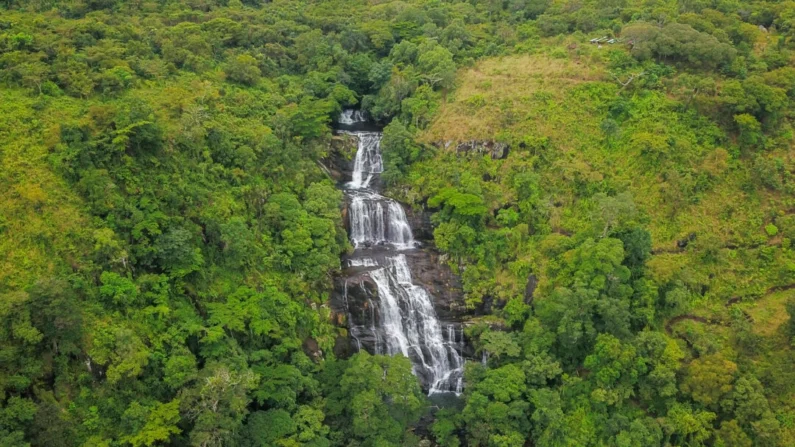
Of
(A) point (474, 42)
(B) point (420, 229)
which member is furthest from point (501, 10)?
(B) point (420, 229)

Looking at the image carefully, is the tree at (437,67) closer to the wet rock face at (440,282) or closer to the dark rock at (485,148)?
the dark rock at (485,148)

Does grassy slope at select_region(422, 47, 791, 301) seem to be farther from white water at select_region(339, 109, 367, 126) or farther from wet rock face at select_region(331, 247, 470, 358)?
white water at select_region(339, 109, 367, 126)

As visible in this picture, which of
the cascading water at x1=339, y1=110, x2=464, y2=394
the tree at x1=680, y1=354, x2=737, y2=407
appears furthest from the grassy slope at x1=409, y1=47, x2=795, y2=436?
the cascading water at x1=339, y1=110, x2=464, y2=394

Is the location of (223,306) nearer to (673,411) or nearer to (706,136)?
(673,411)

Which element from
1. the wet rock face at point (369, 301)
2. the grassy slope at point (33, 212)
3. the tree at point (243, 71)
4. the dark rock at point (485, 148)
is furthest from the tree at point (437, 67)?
the grassy slope at point (33, 212)

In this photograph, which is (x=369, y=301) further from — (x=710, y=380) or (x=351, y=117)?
(x=351, y=117)

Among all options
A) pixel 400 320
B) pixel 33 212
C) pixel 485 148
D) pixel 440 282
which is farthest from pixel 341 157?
pixel 33 212

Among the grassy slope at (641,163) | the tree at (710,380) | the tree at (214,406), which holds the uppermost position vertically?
the grassy slope at (641,163)

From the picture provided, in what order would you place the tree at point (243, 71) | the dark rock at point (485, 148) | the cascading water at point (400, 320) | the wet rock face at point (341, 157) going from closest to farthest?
the cascading water at point (400, 320), the dark rock at point (485, 148), the wet rock face at point (341, 157), the tree at point (243, 71)
